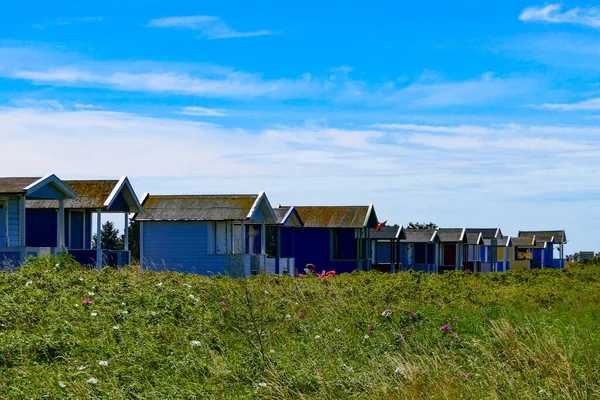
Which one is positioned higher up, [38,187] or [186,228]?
[38,187]

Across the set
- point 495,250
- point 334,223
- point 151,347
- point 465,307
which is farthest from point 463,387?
point 495,250

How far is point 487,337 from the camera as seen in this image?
34.3 ft

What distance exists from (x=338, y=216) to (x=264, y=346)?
2714 centimetres

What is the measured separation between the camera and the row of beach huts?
78.2 feet

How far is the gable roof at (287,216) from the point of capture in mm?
33438

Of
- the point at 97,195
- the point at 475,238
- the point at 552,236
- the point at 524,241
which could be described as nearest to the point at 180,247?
Answer: the point at 97,195

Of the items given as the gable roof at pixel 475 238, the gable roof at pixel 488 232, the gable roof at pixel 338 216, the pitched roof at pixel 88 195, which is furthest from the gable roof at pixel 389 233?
the pitched roof at pixel 88 195

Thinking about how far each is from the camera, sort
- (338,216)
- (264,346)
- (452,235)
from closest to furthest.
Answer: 1. (264,346)
2. (338,216)
3. (452,235)

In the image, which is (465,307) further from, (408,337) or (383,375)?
(383,375)

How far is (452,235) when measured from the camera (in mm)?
52000

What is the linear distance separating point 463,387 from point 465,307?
763 cm

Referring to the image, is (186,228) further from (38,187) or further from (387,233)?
(387,233)

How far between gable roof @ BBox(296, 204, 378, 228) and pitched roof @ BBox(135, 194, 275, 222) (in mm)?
7784

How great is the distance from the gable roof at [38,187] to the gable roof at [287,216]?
10689 millimetres
